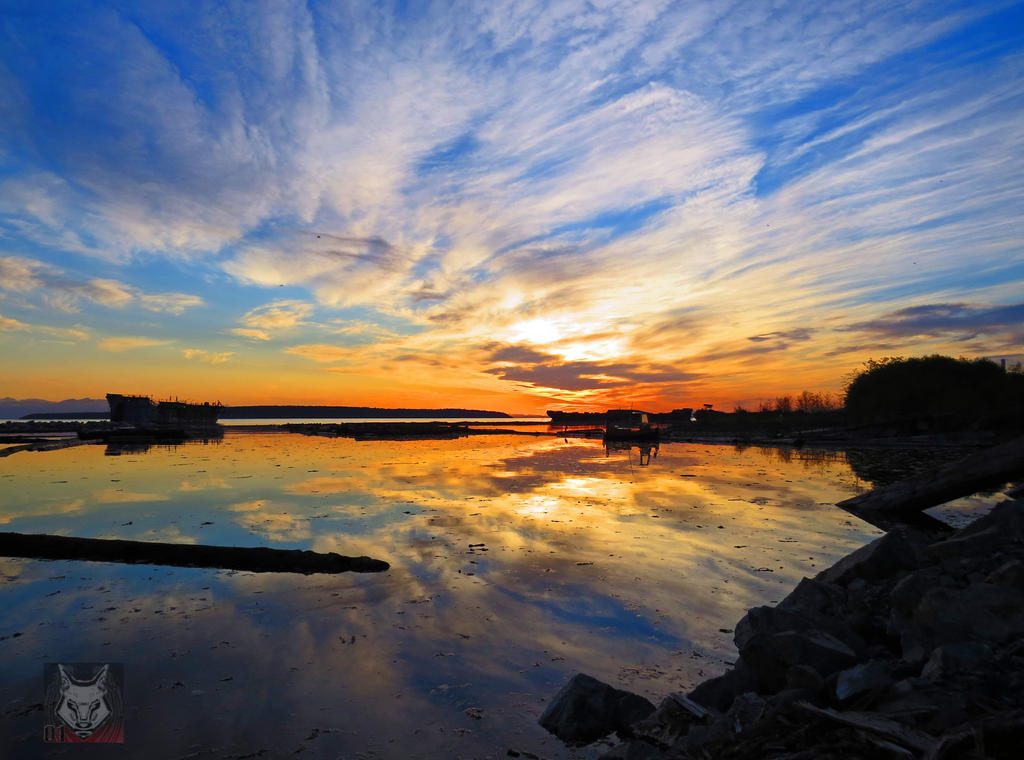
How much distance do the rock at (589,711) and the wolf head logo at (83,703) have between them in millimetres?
4491

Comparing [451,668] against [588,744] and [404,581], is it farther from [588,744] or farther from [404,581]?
[404,581]

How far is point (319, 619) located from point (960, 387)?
59.9 meters

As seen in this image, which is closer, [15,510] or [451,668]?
[451,668]

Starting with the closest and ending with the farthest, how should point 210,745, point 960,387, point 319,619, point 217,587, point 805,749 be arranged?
1. point 805,749
2. point 210,745
3. point 319,619
4. point 217,587
5. point 960,387

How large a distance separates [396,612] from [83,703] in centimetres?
365

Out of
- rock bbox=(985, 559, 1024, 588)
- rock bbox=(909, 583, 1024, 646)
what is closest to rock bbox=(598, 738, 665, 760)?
rock bbox=(909, 583, 1024, 646)

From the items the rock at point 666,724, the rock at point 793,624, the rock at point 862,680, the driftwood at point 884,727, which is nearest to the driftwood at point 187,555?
the rock at point 666,724

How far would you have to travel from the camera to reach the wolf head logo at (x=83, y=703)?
5160 mm

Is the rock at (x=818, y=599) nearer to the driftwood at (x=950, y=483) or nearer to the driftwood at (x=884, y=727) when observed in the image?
the driftwood at (x=884, y=727)

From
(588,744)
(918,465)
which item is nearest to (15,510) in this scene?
(588,744)

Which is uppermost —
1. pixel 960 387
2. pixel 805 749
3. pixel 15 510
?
pixel 960 387

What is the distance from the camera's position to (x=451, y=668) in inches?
243

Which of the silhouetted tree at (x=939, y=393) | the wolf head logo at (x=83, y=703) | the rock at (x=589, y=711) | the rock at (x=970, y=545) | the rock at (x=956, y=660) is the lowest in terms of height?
the wolf head logo at (x=83, y=703)

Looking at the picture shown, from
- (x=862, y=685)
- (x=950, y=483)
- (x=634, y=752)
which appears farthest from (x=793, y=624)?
(x=950, y=483)
